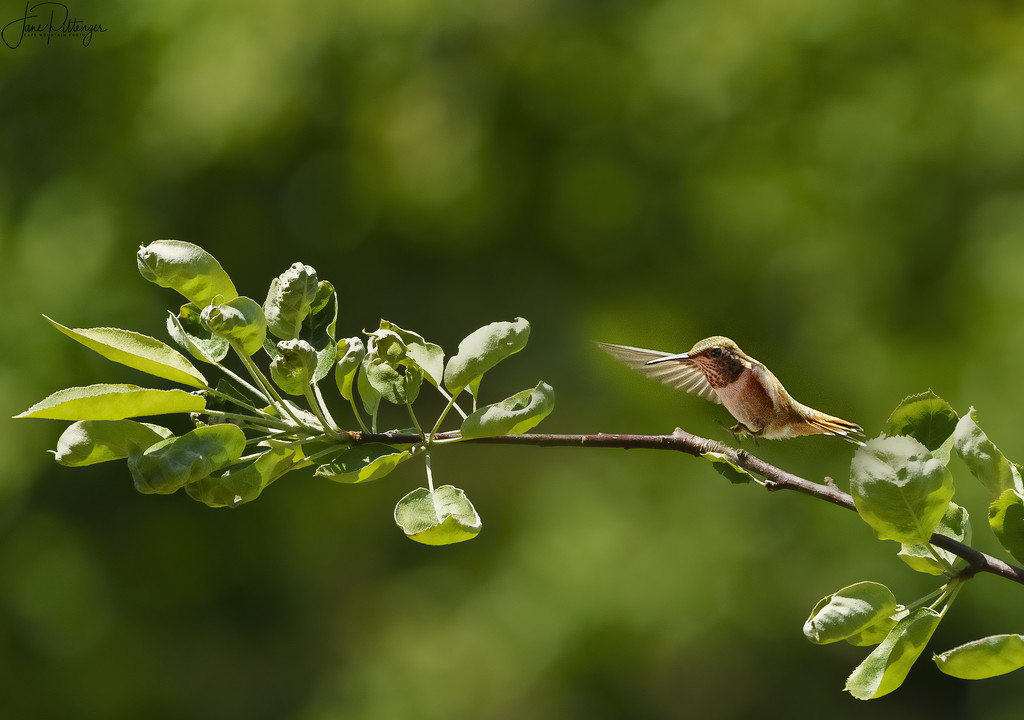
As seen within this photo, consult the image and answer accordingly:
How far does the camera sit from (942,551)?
76 centimetres

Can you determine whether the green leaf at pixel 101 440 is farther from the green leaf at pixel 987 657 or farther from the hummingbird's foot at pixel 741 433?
the hummingbird's foot at pixel 741 433

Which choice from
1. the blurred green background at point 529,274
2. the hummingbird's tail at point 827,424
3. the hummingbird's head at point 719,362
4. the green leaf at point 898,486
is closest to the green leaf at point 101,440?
the green leaf at point 898,486

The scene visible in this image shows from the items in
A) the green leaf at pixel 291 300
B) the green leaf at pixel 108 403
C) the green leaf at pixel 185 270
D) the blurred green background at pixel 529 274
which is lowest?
the blurred green background at pixel 529 274

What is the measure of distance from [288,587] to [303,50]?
317cm

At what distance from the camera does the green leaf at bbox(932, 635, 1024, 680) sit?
0.69 m

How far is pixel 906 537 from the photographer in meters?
0.67

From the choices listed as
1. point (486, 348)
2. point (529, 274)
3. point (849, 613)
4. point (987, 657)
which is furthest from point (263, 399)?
point (529, 274)

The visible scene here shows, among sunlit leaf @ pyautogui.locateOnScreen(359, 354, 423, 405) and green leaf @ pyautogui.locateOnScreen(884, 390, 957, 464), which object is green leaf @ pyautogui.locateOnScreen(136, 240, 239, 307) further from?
green leaf @ pyautogui.locateOnScreen(884, 390, 957, 464)

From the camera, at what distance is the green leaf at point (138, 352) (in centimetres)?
71

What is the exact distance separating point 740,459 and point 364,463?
32 centimetres

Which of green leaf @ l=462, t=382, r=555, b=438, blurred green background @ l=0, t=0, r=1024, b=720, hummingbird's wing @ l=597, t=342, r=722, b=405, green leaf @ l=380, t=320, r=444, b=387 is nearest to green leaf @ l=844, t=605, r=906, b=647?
green leaf @ l=462, t=382, r=555, b=438

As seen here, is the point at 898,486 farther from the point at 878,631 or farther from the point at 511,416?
the point at 511,416

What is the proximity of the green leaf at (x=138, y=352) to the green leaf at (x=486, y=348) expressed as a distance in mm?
229

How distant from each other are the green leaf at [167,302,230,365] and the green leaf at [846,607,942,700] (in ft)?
2.06
